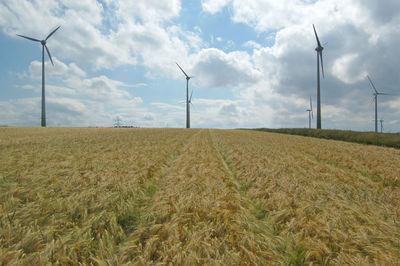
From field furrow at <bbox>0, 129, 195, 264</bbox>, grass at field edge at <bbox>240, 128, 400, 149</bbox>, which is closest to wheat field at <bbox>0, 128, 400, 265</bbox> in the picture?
field furrow at <bbox>0, 129, 195, 264</bbox>

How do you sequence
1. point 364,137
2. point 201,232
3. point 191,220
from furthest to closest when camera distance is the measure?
1. point 364,137
2. point 191,220
3. point 201,232

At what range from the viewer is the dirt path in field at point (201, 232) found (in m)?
1.88

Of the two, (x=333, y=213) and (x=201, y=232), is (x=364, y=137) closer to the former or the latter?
(x=333, y=213)

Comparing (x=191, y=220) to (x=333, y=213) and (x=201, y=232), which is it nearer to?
(x=201, y=232)

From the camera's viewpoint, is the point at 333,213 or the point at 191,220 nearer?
the point at 191,220

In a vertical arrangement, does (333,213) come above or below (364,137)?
below

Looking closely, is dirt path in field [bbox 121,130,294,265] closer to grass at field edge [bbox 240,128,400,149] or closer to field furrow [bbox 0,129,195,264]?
field furrow [bbox 0,129,195,264]

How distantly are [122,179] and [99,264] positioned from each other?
8.58 ft

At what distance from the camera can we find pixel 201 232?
7.32 ft

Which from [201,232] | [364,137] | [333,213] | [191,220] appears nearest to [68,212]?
[191,220]

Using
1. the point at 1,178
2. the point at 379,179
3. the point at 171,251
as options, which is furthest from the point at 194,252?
the point at 379,179

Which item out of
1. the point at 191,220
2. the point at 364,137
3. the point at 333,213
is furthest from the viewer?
the point at 364,137

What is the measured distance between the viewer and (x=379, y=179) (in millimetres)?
5117

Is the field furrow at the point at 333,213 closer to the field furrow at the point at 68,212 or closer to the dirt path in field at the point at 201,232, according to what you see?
the dirt path in field at the point at 201,232
